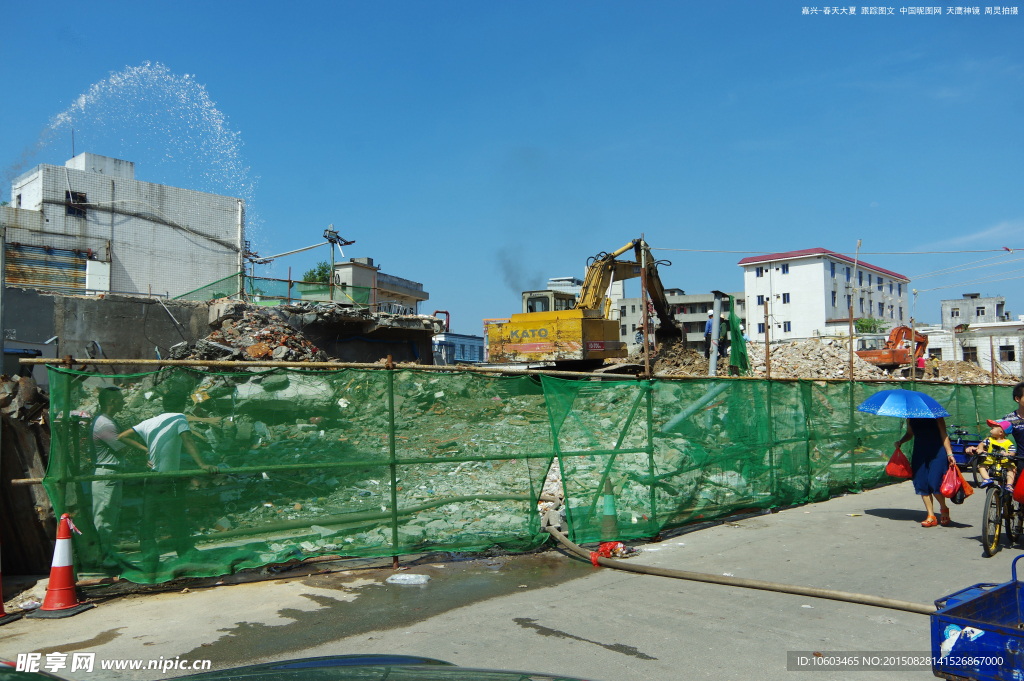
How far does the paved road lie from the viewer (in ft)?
14.6

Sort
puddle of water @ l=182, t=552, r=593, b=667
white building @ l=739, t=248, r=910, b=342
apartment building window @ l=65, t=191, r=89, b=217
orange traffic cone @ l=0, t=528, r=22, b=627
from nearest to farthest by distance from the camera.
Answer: puddle of water @ l=182, t=552, r=593, b=667
orange traffic cone @ l=0, t=528, r=22, b=627
apartment building window @ l=65, t=191, r=89, b=217
white building @ l=739, t=248, r=910, b=342

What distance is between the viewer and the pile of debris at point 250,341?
55.3ft

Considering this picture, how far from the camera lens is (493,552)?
23.7ft

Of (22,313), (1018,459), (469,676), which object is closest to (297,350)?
(22,313)

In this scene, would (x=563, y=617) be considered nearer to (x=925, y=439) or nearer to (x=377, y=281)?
(x=925, y=439)

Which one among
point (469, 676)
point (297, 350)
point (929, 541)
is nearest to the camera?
point (469, 676)

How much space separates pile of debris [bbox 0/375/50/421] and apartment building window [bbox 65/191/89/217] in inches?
1193

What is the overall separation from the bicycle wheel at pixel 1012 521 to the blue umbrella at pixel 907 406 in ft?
3.99

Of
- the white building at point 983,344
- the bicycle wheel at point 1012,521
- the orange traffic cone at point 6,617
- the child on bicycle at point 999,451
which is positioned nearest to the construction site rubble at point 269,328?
the orange traffic cone at point 6,617

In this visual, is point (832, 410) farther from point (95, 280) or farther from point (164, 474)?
point (95, 280)

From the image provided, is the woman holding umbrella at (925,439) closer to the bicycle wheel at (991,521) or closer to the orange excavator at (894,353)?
the bicycle wheel at (991,521)

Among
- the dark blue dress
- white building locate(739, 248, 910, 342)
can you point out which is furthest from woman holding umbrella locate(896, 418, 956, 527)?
white building locate(739, 248, 910, 342)

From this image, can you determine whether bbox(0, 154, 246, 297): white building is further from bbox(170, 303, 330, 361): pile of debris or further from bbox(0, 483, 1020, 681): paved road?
bbox(0, 483, 1020, 681): paved road

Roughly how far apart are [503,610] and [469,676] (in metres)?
3.34
